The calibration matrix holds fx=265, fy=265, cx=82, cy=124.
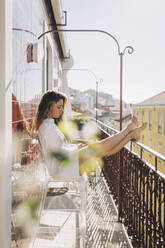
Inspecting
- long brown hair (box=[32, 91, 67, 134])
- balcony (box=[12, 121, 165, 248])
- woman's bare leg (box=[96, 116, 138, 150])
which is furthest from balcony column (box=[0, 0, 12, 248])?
woman's bare leg (box=[96, 116, 138, 150])

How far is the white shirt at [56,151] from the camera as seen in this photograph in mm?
2096

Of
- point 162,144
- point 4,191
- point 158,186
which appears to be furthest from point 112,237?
point 162,144

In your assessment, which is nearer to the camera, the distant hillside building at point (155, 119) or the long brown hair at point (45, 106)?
the long brown hair at point (45, 106)

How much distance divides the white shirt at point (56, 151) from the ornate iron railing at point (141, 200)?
0.52 metres

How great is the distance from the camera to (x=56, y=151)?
6.88 feet

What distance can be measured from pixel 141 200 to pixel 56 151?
777mm

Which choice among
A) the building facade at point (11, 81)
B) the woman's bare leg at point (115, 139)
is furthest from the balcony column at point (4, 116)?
the woman's bare leg at point (115, 139)

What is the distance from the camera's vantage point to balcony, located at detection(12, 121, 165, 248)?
5.78 ft

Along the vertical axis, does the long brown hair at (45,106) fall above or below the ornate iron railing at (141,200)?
above

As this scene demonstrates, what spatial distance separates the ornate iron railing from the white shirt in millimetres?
518

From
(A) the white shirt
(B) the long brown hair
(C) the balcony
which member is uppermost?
(B) the long brown hair

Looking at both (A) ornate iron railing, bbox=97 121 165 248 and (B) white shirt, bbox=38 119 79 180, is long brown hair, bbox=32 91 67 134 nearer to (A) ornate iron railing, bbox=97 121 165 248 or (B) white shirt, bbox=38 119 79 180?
(B) white shirt, bbox=38 119 79 180

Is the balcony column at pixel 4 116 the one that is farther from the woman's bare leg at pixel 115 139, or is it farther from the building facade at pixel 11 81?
the woman's bare leg at pixel 115 139

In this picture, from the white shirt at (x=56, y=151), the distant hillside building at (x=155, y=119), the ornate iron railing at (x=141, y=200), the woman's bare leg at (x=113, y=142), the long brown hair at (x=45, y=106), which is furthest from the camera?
the distant hillside building at (x=155, y=119)
